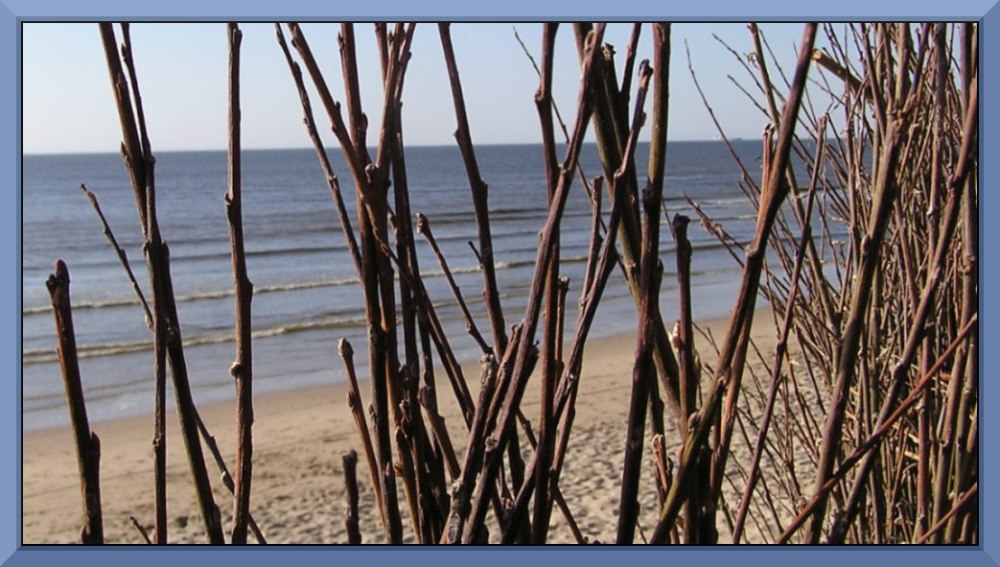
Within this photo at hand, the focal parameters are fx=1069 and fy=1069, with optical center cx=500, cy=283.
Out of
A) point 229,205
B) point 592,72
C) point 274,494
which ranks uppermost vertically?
point 592,72

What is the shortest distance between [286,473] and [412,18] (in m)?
6.77

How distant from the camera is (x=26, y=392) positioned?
31.5 ft

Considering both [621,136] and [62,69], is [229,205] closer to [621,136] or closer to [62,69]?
[621,136]

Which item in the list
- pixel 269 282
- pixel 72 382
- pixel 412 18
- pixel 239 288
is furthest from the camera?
pixel 269 282

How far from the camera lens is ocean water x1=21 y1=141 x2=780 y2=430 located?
1045cm

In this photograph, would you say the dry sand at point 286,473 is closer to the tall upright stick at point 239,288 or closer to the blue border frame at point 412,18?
the blue border frame at point 412,18

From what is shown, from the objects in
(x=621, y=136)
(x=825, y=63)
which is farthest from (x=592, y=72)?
(x=825, y=63)

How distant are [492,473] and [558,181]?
0.30 metres

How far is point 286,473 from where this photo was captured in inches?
310

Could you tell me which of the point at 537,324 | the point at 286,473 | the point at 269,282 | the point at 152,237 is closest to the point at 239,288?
the point at 152,237

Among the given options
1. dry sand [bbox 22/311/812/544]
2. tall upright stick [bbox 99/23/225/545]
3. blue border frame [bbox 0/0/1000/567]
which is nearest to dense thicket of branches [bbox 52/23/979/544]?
tall upright stick [bbox 99/23/225/545]

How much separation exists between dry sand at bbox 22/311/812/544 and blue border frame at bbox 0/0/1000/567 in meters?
4.16

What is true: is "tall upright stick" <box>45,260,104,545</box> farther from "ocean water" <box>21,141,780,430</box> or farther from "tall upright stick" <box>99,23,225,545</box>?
"ocean water" <box>21,141,780,430</box>

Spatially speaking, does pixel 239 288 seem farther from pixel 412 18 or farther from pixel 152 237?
pixel 412 18
